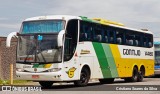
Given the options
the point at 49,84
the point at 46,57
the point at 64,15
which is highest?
the point at 64,15

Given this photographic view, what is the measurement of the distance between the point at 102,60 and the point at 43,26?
4.52m

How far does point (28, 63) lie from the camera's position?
19.3 metres

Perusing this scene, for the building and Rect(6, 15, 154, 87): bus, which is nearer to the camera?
Rect(6, 15, 154, 87): bus

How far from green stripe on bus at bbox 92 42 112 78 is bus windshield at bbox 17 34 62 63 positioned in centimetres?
331

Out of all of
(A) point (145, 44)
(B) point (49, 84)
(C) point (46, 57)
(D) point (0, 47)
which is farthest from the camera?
(D) point (0, 47)

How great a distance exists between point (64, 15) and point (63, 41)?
1.48 m

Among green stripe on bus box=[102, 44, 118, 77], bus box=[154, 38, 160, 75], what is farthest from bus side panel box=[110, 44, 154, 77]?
bus box=[154, 38, 160, 75]

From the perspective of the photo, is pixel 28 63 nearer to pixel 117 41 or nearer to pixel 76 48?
pixel 76 48

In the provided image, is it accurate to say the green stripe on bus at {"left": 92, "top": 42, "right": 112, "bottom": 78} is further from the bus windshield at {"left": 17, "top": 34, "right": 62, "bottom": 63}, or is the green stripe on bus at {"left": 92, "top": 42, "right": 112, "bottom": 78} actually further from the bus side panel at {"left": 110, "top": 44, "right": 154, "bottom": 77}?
the bus windshield at {"left": 17, "top": 34, "right": 62, "bottom": 63}

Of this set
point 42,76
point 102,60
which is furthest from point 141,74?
point 42,76

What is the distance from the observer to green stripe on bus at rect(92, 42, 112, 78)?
22.1 meters

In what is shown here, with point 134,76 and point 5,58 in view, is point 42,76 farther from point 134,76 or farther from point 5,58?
point 5,58

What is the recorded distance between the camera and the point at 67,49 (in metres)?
19.3

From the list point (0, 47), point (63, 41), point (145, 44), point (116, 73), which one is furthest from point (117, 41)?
point (0, 47)
